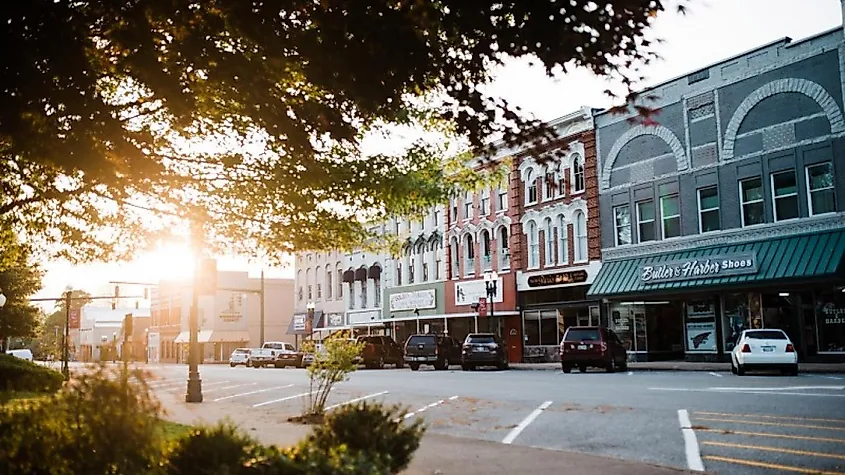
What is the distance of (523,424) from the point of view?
43.7 feet

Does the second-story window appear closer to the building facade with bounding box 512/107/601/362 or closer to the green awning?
the green awning

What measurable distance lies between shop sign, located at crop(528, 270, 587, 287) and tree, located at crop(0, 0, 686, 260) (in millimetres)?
29293

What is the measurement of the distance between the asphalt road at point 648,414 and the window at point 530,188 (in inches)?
771

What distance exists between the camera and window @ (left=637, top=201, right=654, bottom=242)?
3538 cm

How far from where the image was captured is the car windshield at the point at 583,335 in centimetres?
2908

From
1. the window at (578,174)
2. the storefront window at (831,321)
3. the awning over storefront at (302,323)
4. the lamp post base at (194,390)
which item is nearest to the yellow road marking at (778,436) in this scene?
the lamp post base at (194,390)

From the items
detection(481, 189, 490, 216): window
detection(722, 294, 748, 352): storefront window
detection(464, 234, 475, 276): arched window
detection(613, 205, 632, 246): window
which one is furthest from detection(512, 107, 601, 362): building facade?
detection(722, 294, 748, 352): storefront window

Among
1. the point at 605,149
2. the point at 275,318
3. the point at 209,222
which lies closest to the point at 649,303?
the point at 605,149

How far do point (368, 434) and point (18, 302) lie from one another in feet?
146

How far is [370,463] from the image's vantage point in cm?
446

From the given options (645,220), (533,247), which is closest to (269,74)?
(645,220)

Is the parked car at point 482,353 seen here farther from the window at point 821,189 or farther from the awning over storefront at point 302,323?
the awning over storefront at point 302,323

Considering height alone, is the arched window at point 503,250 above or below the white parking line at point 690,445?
above

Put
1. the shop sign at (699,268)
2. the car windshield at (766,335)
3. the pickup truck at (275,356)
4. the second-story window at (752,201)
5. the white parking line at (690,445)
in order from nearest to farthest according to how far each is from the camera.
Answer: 1. the white parking line at (690,445)
2. the car windshield at (766,335)
3. the shop sign at (699,268)
4. the second-story window at (752,201)
5. the pickup truck at (275,356)
